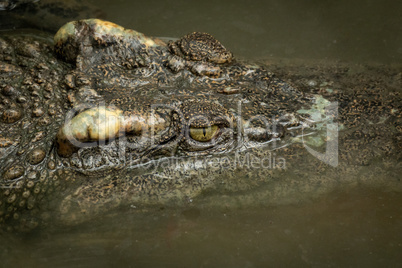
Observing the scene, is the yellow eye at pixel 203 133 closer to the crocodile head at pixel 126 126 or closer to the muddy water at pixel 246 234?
the crocodile head at pixel 126 126

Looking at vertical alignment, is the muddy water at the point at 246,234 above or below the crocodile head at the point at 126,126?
below

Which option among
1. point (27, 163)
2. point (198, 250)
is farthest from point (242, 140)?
point (27, 163)

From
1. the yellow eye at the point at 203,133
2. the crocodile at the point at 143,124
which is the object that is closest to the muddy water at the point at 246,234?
the crocodile at the point at 143,124

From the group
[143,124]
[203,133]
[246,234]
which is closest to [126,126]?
[143,124]

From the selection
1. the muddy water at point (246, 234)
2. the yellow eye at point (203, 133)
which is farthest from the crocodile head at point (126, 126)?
the muddy water at point (246, 234)

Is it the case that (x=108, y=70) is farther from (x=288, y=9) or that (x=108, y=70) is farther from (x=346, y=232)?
(x=288, y=9)

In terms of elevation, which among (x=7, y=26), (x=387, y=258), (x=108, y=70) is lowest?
(x=387, y=258)

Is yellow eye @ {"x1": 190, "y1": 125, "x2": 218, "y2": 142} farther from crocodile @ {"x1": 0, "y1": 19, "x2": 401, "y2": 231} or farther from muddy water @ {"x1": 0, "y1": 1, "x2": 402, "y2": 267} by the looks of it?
muddy water @ {"x1": 0, "y1": 1, "x2": 402, "y2": 267}

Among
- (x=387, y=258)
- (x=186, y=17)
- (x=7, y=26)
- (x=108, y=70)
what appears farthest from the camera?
(x=186, y=17)
